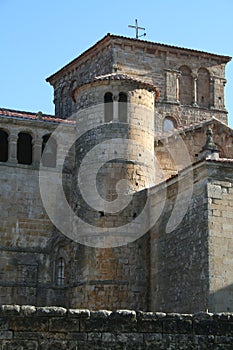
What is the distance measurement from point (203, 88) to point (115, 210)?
11.7 m

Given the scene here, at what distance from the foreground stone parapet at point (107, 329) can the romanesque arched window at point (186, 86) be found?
21.7 metres

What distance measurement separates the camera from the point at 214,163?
20375 millimetres

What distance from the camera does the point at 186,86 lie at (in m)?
32.2

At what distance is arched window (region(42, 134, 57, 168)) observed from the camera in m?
24.9

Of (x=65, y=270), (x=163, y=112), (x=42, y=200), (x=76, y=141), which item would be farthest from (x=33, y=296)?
(x=163, y=112)

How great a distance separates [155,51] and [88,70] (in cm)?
291

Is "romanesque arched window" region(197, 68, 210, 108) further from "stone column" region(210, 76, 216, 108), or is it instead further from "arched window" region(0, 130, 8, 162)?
"arched window" region(0, 130, 8, 162)

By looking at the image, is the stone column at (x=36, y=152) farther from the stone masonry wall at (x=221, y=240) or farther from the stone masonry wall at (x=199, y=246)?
the stone masonry wall at (x=221, y=240)

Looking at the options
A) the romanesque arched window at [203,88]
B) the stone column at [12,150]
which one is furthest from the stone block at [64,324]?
the romanesque arched window at [203,88]

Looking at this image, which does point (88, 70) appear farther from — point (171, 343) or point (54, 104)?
point (171, 343)

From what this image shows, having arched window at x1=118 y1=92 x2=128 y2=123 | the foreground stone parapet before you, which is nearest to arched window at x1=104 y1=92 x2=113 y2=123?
arched window at x1=118 y1=92 x2=128 y2=123

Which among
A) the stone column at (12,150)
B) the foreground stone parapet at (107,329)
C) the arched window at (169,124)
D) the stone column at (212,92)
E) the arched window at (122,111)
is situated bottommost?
the foreground stone parapet at (107,329)

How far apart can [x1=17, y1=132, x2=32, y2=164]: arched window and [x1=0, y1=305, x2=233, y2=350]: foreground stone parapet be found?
14755 millimetres

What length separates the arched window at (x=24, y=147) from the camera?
81.9 ft
